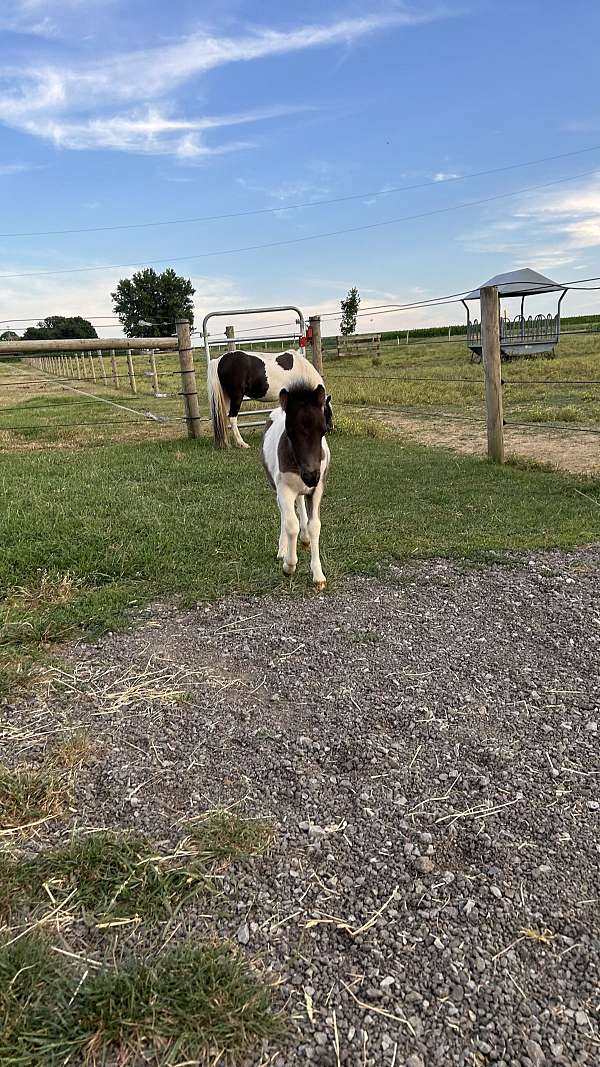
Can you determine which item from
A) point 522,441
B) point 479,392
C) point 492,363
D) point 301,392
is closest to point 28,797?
point 301,392

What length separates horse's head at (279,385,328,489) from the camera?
3.87 metres

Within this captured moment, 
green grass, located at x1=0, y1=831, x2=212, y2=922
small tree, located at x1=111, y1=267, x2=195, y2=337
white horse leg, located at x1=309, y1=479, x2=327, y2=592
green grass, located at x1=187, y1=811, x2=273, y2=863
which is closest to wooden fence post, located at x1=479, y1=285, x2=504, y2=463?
white horse leg, located at x1=309, y1=479, x2=327, y2=592

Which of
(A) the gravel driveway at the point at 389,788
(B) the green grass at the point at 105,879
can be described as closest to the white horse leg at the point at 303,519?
(A) the gravel driveway at the point at 389,788

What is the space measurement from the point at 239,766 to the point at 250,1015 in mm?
951

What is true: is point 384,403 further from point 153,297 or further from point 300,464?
point 153,297

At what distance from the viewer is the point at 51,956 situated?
5.32ft

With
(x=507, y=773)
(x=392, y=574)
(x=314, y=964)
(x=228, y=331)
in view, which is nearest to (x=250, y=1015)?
(x=314, y=964)

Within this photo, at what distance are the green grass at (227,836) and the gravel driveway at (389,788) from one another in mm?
53

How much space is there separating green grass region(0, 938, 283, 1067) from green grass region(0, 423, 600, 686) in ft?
5.47

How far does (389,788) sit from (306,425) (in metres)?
2.22

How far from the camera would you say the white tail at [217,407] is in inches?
373

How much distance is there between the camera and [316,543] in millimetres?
4188

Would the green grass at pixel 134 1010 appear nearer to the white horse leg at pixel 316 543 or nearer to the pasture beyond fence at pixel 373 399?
the white horse leg at pixel 316 543

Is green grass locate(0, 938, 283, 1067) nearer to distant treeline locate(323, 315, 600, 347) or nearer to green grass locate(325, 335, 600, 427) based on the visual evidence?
green grass locate(325, 335, 600, 427)
